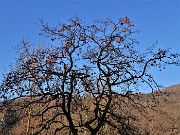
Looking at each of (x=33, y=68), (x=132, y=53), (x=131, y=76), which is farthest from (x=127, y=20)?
(x=33, y=68)

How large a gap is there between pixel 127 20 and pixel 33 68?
325 cm

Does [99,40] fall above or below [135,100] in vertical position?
above

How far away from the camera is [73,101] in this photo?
9.55m

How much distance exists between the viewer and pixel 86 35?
32.0 ft

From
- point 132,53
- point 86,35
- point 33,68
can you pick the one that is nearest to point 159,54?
point 132,53

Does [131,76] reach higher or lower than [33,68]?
lower

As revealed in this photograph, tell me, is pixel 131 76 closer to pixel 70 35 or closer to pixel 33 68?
pixel 70 35

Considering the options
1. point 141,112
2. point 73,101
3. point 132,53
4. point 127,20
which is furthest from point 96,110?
point 127,20

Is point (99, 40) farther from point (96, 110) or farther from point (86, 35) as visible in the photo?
point (96, 110)

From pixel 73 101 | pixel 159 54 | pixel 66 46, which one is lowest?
pixel 73 101

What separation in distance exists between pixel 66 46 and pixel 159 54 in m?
2.88

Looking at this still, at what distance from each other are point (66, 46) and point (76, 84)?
48.3 inches

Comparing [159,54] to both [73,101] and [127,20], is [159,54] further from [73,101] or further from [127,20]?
[73,101]

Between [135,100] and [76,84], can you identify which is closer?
[76,84]
